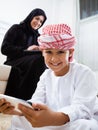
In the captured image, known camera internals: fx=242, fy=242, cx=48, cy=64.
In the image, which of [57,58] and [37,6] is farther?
[37,6]

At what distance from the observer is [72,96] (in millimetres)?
1113

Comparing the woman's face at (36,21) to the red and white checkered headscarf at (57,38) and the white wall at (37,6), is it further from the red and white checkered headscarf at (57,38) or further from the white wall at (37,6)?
the red and white checkered headscarf at (57,38)

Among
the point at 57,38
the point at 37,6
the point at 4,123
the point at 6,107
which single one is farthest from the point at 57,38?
the point at 37,6

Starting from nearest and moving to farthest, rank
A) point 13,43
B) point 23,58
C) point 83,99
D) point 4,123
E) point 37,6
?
point 83,99 < point 4,123 < point 23,58 < point 13,43 < point 37,6

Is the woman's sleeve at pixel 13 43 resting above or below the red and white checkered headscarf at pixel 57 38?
below

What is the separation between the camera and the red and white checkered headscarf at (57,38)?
114cm

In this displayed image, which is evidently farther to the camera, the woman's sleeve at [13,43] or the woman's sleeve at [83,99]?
the woman's sleeve at [13,43]

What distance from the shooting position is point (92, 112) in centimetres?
111

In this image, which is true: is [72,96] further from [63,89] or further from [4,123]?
[4,123]

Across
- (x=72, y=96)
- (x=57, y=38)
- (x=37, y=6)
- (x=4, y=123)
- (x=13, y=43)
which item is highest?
(x=37, y=6)

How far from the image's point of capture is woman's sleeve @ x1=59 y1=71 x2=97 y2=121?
0.99 meters

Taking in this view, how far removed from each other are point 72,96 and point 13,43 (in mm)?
1383

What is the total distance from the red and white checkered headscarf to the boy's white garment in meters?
0.11

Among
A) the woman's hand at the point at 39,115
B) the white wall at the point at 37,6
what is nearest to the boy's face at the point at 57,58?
the woman's hand at the point at 39,115
